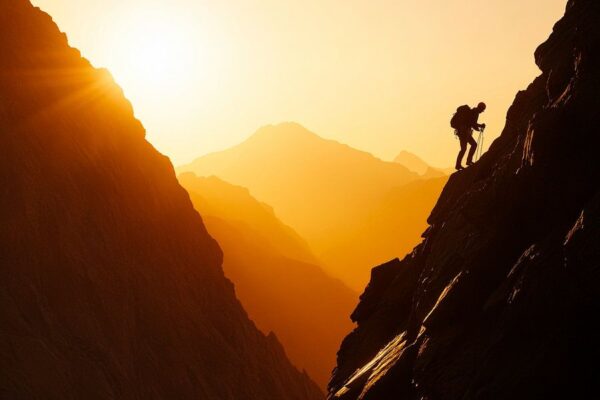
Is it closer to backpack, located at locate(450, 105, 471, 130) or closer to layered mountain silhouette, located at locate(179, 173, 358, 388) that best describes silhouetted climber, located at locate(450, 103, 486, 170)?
backpack, located at locate(450, 105, 471, 130)

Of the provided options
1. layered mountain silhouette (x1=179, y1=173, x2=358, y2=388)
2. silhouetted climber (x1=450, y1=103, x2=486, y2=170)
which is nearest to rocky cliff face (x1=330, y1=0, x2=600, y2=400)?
silhouetted climber (x1=450, y1=103, x2=486, y2=170)

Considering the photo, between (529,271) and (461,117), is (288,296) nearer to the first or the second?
(461,117)

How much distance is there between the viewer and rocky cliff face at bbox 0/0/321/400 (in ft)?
133

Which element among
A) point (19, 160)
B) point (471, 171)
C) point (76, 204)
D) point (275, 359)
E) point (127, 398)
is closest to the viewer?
point (471, 171)

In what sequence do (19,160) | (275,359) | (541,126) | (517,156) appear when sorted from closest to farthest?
1. (541,126)
2. (517,156)
3. (19,160)
4. (275,359)

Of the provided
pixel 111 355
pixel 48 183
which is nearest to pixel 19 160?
pixel 48 183

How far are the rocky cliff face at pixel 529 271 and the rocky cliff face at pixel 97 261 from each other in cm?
2715

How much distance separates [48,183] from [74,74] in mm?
15818

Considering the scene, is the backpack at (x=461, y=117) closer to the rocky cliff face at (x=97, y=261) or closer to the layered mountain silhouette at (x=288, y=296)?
the rocky cliff face at (x=97, y=261)

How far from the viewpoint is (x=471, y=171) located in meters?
20.2

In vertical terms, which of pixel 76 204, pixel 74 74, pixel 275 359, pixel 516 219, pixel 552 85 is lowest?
pixel 516 219

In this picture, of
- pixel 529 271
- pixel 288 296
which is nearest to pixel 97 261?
pixel 529 271

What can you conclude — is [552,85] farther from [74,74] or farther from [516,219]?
[74,74]

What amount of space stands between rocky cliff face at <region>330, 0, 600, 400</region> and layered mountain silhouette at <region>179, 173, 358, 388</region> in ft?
308
